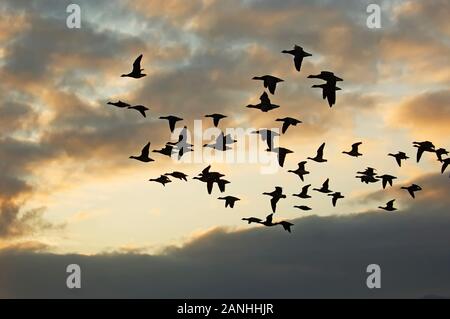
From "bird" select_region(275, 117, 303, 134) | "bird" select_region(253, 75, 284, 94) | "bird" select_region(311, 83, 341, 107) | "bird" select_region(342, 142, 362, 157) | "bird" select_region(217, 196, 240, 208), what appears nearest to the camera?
"bird" select_region(311, 83, 341, 107)

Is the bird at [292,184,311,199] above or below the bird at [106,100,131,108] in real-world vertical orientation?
below

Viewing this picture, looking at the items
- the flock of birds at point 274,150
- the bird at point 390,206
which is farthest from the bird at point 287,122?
the bird at point 390,206

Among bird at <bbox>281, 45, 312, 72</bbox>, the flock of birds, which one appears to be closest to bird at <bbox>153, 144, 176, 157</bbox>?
the flock of birds

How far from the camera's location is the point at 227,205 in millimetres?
70000

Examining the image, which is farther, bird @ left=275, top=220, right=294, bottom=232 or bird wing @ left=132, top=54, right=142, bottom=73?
bird @ left=275, top=220, right=294, bottom=232

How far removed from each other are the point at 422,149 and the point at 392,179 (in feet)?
15.7

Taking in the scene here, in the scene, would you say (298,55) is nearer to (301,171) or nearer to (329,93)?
(329,93)

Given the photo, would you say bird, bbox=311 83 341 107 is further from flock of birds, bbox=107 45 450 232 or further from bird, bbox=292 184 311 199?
bird, bbox=292 184 311 199

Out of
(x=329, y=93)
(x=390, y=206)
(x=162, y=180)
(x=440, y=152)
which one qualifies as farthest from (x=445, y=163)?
(x=162, y=180)

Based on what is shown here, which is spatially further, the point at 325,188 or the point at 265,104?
the point at 325,188
